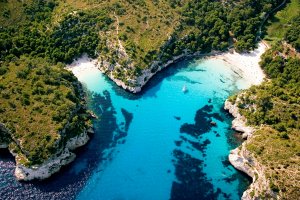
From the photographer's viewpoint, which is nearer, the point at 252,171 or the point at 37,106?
the point at 252,171

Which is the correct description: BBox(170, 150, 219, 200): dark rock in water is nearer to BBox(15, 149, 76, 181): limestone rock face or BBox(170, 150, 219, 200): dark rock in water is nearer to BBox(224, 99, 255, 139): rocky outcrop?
BBox(224, 99, 255, 139): rocky outcrop

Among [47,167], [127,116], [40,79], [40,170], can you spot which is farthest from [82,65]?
[40,170]

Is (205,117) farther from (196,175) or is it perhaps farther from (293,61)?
(293,61)

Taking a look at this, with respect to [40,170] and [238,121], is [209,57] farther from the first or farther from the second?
[40,170]

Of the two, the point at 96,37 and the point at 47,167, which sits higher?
the point at 96,37

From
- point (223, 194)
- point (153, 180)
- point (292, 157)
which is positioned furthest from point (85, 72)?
point (292, 157)

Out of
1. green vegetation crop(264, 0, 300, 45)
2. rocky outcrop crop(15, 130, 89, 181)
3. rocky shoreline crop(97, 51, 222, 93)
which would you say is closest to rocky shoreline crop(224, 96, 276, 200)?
rocky shoreline crop(97, 51, 222, 93)
